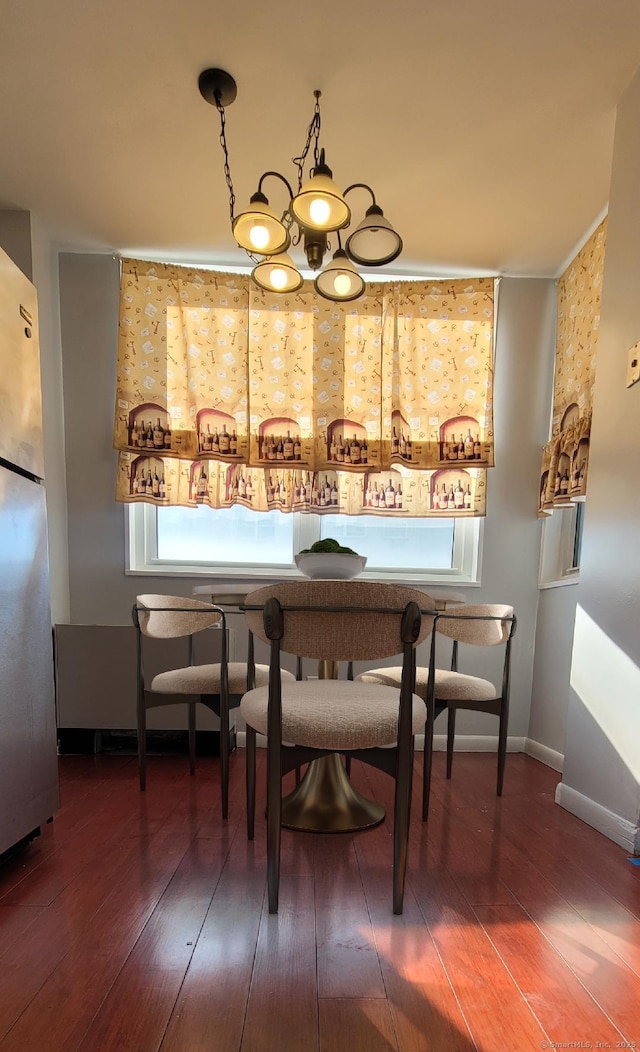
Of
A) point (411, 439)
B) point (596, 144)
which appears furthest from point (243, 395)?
point (596, 144)

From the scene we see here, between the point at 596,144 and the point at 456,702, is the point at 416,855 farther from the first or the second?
the point at 596,144

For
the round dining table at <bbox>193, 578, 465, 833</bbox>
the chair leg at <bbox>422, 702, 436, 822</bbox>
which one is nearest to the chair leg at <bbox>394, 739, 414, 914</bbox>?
the round dining table at <bbox>193, 578, 465, 833</bbox>

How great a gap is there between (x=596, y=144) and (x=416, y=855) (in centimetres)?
263

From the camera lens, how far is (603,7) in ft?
5.01

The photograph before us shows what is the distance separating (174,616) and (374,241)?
141 centimetres

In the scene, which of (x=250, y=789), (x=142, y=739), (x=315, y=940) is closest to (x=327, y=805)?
(x=250, y=789)

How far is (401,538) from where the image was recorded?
3.07 m

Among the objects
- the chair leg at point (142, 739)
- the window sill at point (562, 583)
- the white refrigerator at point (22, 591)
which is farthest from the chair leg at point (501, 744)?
the white refrigerator at point (22, 591)

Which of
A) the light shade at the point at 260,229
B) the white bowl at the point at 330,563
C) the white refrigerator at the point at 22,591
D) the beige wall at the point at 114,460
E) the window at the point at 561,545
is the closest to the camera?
the white refrigerator at the point at 22,591

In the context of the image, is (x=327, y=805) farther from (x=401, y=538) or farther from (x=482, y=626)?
(x=401, y=538)

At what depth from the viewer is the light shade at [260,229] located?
61.9 inches

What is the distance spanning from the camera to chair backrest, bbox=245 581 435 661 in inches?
47.6

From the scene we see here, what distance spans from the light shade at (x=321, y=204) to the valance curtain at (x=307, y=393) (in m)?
1.31

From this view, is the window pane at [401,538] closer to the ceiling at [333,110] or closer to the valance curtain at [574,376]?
the valance curtain at [574,376]
